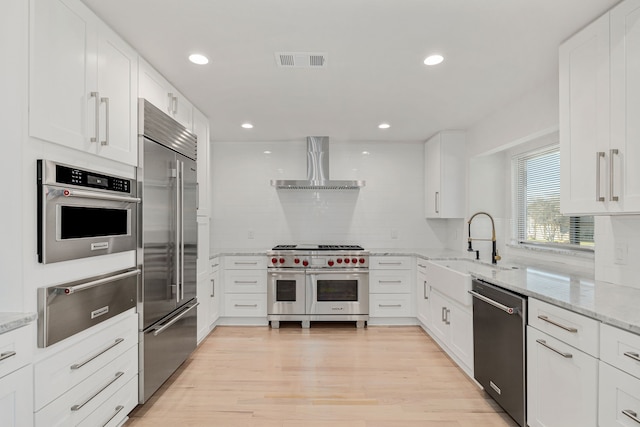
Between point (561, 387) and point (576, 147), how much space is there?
4.41 ft

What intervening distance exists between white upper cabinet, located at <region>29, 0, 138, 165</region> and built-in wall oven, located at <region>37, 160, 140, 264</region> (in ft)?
0.48

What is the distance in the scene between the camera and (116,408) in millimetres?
1974

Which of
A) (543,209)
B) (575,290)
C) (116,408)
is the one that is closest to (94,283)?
(116,408)

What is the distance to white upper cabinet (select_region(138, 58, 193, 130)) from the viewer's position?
232 centimetres

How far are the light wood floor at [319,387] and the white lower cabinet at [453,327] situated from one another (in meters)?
0.13

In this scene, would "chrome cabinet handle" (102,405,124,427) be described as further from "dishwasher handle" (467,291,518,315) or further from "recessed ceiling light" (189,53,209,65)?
"dishwasher handle" (467,291,518,315)

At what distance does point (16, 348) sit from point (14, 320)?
0.13 meters

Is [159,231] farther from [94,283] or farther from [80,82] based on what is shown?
[80,82]

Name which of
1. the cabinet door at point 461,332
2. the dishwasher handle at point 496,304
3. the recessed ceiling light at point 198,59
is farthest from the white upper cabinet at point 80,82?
the cabinet door at point 461,332

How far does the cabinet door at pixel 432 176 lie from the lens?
4262 mm

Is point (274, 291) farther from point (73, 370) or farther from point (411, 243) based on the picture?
point (73, 370)

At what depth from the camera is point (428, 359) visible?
3.20m

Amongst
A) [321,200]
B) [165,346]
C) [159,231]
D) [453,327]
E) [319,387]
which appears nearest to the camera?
[159,231]

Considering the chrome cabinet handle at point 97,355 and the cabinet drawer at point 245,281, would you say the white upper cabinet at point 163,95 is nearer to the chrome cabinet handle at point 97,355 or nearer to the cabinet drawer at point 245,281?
the chrome cabinet handle at point 97,355
